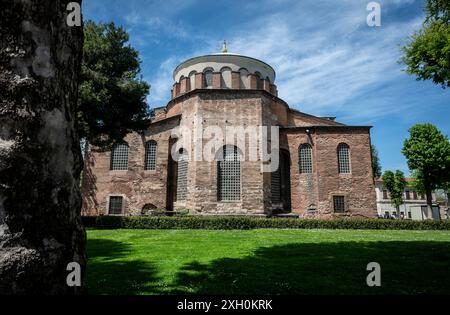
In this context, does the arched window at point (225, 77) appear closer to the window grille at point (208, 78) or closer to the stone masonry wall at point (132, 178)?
the window grille at point (208, 78)

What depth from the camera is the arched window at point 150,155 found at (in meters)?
26.7

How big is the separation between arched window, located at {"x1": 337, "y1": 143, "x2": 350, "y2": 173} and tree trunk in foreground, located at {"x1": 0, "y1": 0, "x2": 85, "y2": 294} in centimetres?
2666

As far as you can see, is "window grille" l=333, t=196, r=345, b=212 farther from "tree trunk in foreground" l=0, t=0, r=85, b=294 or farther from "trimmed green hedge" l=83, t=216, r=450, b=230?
"tree trunk in foreground" l=0, t=0, r=85, b=294

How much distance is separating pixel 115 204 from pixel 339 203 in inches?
777

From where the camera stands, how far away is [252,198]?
74.4 ft

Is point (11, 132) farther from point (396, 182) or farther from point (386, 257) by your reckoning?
point (396, 182)

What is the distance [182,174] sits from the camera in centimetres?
2541

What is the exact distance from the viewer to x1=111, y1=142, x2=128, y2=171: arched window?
2723 cm

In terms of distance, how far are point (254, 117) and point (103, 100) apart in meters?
11.5

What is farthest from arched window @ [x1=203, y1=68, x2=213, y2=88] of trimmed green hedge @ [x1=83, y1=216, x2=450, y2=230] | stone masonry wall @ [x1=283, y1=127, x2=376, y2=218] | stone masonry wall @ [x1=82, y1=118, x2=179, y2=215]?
trimmed green hedge @ [x1=83, y1=216, x2=450, y2=230]

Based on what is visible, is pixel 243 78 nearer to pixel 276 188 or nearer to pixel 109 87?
pixel 276 188

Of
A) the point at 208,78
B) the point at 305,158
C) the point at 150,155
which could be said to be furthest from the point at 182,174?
the point at 305,158
